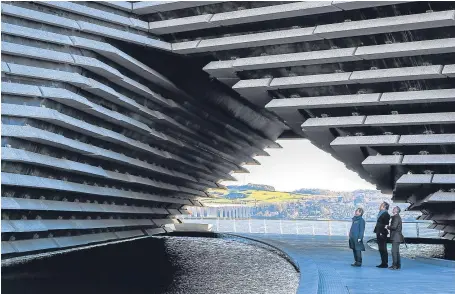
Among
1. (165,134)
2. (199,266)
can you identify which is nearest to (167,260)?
(199,266)

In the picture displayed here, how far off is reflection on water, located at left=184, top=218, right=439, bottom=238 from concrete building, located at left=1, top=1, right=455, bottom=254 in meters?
6.83

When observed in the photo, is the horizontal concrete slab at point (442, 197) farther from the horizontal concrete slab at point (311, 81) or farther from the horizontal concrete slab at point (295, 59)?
the horizontal concrete slab at point (295, 59)

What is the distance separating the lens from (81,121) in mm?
19828

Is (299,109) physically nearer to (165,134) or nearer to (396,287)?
(165,134)

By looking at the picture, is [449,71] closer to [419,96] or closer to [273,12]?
[419,96]

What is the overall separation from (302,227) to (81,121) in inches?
670

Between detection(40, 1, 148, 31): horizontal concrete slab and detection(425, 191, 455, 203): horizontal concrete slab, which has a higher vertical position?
detection(40, 1, 148, 31): horizontal concrete slab

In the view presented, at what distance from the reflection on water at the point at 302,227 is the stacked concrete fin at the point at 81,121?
901 centimetres

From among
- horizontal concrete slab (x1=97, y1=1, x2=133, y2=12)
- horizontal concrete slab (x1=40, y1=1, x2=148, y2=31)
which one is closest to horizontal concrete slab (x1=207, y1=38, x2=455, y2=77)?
horizontal concrete slab (x1=40, y1=1, x2=148, y2=31)

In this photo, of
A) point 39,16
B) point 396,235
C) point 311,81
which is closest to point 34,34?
point 39,16

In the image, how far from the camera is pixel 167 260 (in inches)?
850

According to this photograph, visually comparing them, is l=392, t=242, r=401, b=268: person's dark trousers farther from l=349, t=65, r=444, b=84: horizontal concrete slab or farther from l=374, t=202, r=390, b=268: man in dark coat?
l=349, t=65, r=444, b=84: horizontal concrete slab

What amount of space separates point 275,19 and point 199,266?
7.95 metres

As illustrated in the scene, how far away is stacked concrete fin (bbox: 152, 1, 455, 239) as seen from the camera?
56.6ft
